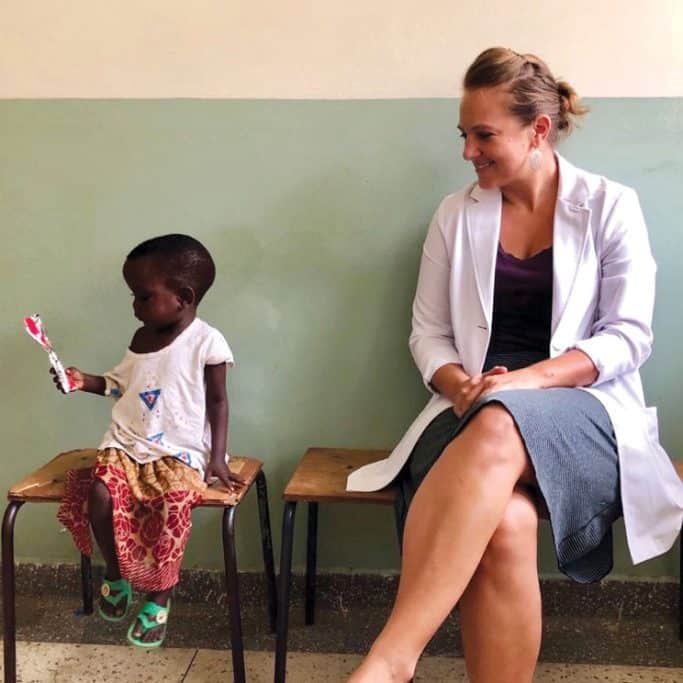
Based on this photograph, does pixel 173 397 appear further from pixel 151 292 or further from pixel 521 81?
pixel 521 81

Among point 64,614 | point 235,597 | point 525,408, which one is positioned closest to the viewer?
point 525,408

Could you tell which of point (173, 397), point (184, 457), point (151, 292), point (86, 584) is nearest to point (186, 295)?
point (151, 292)

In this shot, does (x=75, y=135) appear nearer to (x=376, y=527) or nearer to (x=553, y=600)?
(x=376, y=527)

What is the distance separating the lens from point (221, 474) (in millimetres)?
1623

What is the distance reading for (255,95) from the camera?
69.5 inches

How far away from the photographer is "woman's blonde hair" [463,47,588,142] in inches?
58.7

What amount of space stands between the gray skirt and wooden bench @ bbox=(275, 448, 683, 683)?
25cm

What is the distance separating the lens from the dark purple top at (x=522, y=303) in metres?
1.58

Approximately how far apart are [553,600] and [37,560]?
1.31m

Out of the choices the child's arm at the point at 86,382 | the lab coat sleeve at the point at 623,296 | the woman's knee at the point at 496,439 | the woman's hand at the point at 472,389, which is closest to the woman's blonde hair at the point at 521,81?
the lab coat sleeve at the point at 623,296

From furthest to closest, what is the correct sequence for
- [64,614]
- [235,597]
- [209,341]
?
[64,614], [209,341], [235,597]

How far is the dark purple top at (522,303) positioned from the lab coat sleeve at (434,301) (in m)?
0.11

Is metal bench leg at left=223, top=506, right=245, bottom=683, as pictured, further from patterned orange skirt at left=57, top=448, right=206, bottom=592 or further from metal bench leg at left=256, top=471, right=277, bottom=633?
metal bench leg at left=256, top=471, right=277, bottom=633

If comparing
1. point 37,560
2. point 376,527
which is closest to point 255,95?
point 376,527
